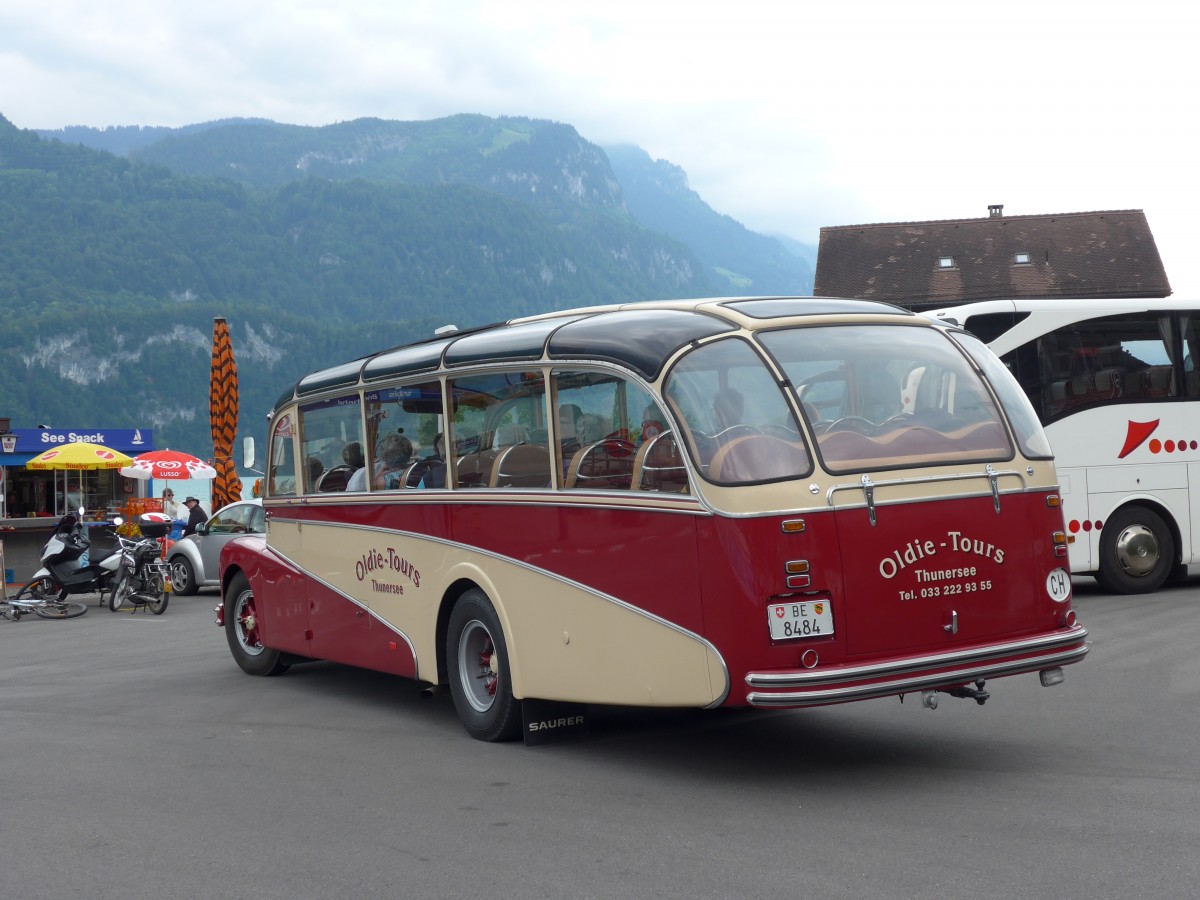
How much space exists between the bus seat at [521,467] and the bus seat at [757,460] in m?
1.51

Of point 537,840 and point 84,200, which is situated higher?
point 84,200

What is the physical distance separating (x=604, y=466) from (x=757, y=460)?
1.11m

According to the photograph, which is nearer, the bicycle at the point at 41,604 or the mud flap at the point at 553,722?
the mud flap at the point at 553,722

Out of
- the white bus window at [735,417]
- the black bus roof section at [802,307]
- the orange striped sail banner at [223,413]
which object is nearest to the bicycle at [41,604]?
the orange striped sail banner at [223,413]

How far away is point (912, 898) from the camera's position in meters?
5.12

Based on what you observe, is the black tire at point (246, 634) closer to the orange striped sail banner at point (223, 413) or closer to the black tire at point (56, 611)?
the black tire at point (56, 611)

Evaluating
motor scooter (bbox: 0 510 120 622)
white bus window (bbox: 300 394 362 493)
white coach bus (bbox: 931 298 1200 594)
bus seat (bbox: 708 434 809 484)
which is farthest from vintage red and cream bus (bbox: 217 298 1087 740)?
motor scooter (bbox: 0 510 120 622)

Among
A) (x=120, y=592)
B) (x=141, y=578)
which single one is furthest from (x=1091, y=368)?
(x=120, y=592)

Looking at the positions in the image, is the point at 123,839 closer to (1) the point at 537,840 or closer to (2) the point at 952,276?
(1) the point at 537,840

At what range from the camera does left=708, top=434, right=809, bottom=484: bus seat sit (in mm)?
6953

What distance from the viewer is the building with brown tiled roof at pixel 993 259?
61.8 metres

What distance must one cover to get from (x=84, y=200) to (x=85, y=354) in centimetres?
4934

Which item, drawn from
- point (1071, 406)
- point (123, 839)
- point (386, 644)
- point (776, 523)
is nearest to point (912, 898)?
point (776, 523)

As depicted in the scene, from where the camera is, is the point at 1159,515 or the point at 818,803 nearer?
the point at 818,803
